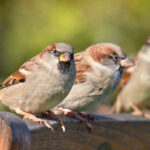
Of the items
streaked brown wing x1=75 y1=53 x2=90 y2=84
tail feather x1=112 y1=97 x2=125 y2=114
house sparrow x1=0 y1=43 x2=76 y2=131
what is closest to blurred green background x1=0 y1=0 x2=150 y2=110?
tail feather x1=112 y1=97 x2=125 y2=114

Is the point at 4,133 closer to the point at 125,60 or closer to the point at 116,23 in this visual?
the point at 125,60

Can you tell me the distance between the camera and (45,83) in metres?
2.25

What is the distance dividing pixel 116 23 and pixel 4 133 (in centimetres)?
323

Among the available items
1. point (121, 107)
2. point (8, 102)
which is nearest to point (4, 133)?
point (8, 102)

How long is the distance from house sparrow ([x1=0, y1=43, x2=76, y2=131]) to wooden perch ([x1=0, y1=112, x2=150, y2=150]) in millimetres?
150

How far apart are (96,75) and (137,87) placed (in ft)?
5.05

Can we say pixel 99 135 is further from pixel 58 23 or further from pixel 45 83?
pixel 58 23

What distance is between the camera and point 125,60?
281 centimetres

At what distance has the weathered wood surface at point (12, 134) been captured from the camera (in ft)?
4.45

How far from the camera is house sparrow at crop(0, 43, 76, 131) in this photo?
223 centimetres

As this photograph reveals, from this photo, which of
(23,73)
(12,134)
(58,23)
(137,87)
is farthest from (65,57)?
(137,87)

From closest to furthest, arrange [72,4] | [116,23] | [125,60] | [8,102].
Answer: [8,102], [125,60], [72,4], [116,23]

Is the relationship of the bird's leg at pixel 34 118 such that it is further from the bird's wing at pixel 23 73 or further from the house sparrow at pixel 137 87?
the house sparrow at pixel 137 87

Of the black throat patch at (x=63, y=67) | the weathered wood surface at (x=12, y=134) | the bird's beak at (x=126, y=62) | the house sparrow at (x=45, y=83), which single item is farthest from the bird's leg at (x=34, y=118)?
the bird's beak at (x=126, y=62)
